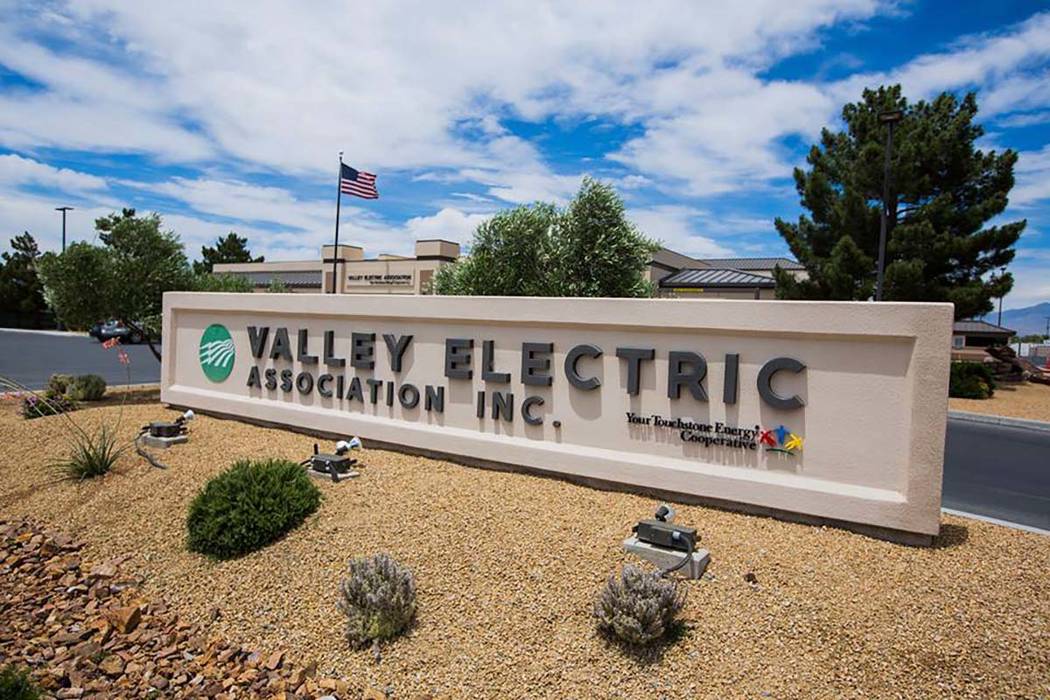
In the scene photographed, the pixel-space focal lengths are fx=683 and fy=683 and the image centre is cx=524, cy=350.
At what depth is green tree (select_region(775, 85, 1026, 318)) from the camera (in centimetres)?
2250

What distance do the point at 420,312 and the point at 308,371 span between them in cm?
277

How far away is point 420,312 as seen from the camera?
10172 mm

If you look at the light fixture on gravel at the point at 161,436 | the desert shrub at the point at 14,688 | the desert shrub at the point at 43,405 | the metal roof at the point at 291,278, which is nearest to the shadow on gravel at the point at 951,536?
the desert shrub at the point at 14,688

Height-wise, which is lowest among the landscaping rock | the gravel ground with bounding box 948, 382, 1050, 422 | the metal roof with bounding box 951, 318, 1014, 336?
the landscaping rock

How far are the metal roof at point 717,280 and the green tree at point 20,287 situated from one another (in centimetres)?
5268

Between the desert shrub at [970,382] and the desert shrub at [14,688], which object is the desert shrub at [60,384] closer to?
the desert shrub at [14,688]

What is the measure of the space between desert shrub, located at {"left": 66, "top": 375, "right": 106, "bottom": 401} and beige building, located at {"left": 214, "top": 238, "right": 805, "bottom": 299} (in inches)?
676

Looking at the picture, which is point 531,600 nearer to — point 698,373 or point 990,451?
point 698,373

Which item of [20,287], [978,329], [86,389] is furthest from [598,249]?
[20,287]

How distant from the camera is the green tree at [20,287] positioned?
57781mm

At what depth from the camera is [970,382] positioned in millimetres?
21469

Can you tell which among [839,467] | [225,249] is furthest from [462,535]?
[225,249]

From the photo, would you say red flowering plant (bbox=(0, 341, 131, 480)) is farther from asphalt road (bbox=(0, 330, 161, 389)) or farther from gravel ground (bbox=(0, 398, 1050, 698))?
asphalt road (bbox=(0, 330, 161, 389))

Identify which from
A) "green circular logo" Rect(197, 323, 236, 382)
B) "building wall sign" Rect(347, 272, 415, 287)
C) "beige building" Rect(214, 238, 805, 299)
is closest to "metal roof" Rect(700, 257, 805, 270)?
"beige building" Rect(214, 238, 805, 299)
